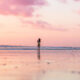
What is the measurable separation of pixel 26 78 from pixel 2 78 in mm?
1082

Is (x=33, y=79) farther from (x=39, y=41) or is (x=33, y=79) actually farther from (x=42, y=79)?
(x=39, y=41)

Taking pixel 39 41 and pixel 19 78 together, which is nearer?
pixel 19 78

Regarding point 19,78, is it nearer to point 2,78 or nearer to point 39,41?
point 2,78

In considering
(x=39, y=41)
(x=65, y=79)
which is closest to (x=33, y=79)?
(x=65, y=79)

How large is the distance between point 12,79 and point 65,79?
2.33 meters

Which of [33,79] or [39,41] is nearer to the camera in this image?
[33,79]

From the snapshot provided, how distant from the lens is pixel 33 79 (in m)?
9.65

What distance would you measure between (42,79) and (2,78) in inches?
71.8

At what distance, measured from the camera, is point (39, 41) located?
34688 mm

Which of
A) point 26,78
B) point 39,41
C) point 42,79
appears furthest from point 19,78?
point 39,41

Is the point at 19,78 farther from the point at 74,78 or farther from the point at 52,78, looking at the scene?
the point at 74,78

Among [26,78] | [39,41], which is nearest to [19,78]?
[26,78]

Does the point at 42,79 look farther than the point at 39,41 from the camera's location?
No

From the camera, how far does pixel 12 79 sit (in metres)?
9.68
